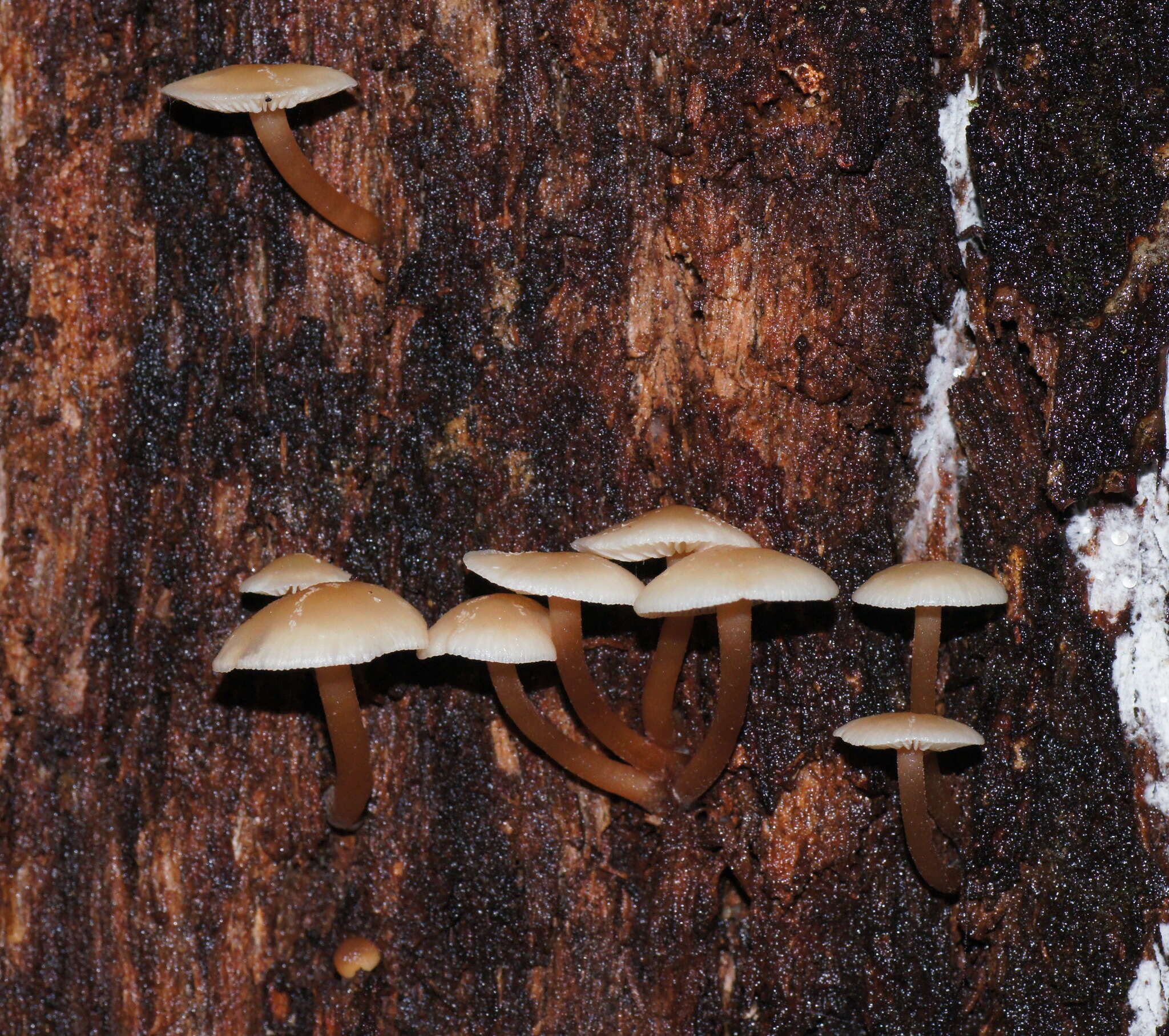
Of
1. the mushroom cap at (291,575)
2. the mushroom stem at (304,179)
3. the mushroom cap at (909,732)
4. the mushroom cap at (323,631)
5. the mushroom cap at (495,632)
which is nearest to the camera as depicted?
the mushroom cap at (323,631)

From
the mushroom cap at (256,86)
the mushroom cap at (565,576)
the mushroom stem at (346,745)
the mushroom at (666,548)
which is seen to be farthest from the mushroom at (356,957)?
the mushroom cap at (256,86)

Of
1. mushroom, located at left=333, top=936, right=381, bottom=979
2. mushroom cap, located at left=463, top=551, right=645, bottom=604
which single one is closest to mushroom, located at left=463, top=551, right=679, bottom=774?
mushroom cap, located at left=463, top=551, right=645, bottom=604

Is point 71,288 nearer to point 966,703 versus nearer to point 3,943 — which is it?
point 3,943

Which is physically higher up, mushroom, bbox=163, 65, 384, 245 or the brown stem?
mushroom, bbox=163, 65, 384, 245

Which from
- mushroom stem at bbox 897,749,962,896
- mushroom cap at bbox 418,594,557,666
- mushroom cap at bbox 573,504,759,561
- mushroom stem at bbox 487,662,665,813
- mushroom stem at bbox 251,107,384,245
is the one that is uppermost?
mushroom stem at bbox 251,107,384,245

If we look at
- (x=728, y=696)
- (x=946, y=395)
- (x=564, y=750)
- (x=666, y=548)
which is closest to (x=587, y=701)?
(x=564, y=750)

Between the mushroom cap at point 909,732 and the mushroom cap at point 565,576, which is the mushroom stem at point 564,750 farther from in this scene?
the mushroom cap at point 909,732

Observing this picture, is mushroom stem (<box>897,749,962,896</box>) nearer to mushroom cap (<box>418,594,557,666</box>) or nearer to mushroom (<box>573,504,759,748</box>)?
mushroom (<box>573,504,759,748</box>)
